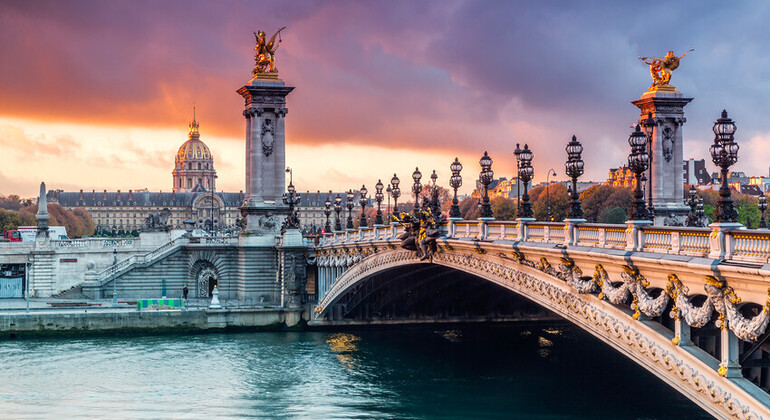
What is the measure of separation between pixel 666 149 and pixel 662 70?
4.67 meters

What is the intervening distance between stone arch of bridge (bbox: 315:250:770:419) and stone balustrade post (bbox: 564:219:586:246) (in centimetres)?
118

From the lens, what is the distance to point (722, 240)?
61.0 feet

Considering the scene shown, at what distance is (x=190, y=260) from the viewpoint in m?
68.0

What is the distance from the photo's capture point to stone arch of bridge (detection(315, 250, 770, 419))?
1877cm

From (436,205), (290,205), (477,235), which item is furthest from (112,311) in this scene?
(477,235)

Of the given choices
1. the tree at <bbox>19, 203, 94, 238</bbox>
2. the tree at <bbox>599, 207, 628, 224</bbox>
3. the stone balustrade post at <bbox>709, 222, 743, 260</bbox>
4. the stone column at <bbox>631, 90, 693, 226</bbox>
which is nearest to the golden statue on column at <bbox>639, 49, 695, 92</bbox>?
the stone column at <bbox>631, 90, 693, 226</bbox>

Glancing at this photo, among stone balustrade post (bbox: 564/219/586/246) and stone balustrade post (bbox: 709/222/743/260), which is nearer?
stone balustrade post (bbox: 709/222/743/260)

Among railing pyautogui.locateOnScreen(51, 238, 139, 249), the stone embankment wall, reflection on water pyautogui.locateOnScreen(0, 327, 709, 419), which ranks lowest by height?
reflection on water pyautogui.locateOnScreen(0, 327, 709, 419)

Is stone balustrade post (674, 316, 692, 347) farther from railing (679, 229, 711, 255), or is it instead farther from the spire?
the spire

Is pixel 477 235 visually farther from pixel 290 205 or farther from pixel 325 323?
pixel 290 205

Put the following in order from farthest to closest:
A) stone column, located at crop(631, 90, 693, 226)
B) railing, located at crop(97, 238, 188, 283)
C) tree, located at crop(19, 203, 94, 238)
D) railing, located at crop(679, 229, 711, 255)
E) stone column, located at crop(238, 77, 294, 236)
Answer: tree, located at crop(19, 203, 94, 238), railing, located at crop(97, 238, 188, 283), stone column, located at crop(238, 77, 294, 236), stone column, located at crop(631, 90, 693, 226), railing, located at crop(679, 229, 711, 255)

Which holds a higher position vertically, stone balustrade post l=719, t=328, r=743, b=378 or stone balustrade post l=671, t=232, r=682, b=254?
stone balustrade post l=671, t=232, r=682, b=254

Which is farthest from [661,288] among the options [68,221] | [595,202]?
[68,221]

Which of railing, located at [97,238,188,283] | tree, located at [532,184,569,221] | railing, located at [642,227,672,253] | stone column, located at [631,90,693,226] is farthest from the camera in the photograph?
tree, located at [532,184,569,221]
